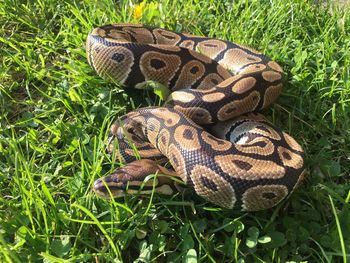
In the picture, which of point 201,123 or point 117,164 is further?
point 201,123

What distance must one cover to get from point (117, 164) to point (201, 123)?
119cm

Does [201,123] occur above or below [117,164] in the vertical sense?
above

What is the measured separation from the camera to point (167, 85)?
18.3 feet

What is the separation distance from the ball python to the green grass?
23 cm

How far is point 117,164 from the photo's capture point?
4.44 metres

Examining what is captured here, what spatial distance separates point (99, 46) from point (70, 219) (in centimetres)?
254

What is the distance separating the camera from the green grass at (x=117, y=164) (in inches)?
150

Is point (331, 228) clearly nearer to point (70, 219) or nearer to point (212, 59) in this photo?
point (70, 219)

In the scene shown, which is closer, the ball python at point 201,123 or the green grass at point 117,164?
the green grass at point 117,164

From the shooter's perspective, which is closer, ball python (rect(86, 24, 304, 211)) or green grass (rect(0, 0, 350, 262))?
green grass (rect(0, 0, 350, 262))

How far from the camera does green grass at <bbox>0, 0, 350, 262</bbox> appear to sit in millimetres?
3801

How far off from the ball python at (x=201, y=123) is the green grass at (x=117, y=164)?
0.23 m

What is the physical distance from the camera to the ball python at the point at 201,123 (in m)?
3.93

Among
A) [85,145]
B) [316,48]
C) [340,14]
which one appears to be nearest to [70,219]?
[85,145]
